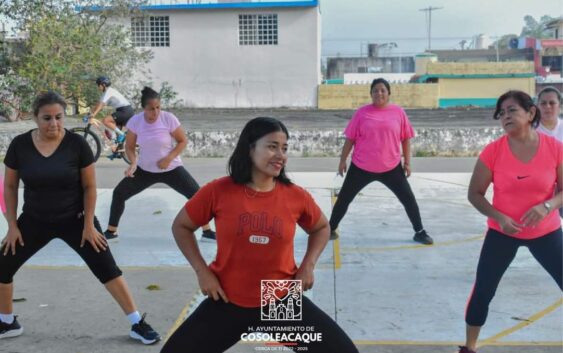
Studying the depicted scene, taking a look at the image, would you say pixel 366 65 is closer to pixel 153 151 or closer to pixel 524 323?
pixel 153 151

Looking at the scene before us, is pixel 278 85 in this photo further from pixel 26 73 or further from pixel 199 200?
pixel 199 200

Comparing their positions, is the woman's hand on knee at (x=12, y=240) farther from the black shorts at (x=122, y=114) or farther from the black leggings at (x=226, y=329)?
the black shorts at (x=122, y=114)

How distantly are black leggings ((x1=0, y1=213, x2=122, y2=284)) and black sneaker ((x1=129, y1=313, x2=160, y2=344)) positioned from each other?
384 mm

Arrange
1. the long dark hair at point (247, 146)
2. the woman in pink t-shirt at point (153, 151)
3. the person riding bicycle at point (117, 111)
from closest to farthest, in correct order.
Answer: the long dark hair at point (247, 146)
the woman in pink t-shirt at point (153, 151)
the person riding bicycle at point (117, 111)

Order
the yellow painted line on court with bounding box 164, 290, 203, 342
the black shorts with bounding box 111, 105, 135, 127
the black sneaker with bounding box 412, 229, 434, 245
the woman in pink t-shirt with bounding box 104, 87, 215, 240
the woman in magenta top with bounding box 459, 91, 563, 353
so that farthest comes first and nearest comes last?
the black shorts with bounding box 111, 105, 135, 127
the black sneaker with bounding box 412, 229, 434, 245
the woman in pink t-shirt with bounding box 104, 87, 215, 240
the yellow painted line on court with bounding box 164, 290, 203, 342
the woman in magenta top with bounding box 459, 91, 563, 353

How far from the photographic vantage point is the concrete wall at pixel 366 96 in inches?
1769

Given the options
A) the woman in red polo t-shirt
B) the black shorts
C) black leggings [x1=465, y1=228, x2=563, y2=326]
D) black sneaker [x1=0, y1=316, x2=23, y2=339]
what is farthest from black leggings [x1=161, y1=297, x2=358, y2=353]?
the black shorts

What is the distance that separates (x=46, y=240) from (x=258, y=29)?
39.7 m

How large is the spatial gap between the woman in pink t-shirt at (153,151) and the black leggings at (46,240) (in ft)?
8.98

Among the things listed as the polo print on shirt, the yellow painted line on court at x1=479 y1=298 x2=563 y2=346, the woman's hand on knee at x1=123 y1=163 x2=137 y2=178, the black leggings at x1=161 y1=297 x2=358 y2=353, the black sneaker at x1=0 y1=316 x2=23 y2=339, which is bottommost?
the yellow painted line on court at x1=479 y1=298 x2=563 y2=346

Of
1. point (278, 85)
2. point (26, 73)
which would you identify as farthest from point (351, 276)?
point (278, 85)

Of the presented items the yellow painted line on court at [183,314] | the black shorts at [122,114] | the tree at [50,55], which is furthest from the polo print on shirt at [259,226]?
the tree at [50,55]

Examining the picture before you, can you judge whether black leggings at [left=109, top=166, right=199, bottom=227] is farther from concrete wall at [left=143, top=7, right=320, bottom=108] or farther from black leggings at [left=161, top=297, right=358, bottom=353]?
concrete wall at [left=143, top=7, right=320, bottom=108]

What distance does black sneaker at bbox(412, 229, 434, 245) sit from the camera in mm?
7992
